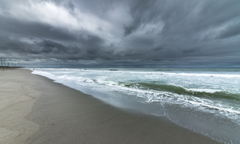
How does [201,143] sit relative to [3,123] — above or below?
below

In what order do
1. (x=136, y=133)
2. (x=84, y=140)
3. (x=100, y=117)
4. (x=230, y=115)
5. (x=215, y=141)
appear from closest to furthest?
(x=84, y=140) → (x=215, y=141) → (x=136, y=133) → (x=100, y=117) → (x=230, y=115)

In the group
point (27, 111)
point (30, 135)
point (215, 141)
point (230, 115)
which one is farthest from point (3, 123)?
point (230, 115)

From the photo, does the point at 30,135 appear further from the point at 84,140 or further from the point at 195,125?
the point at 195,125

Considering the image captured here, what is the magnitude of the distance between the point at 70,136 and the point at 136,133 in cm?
176

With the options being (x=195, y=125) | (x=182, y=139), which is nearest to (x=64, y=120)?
(x=182, y=139)

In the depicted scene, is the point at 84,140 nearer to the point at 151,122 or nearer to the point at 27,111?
the point at 151,122

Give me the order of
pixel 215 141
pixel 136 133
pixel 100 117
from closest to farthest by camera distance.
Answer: pixel 215 141, pixel 136 133, pixel 100 117

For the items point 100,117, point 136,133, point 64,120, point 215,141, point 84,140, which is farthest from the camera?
point 100,117

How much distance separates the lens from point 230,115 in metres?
3.95

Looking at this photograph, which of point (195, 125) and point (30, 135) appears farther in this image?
point (195, 125)

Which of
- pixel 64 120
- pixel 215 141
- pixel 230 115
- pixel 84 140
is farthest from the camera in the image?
pixel 230 115

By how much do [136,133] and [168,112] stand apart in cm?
222

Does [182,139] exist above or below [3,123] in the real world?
below

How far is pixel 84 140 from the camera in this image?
2326 millimetres
